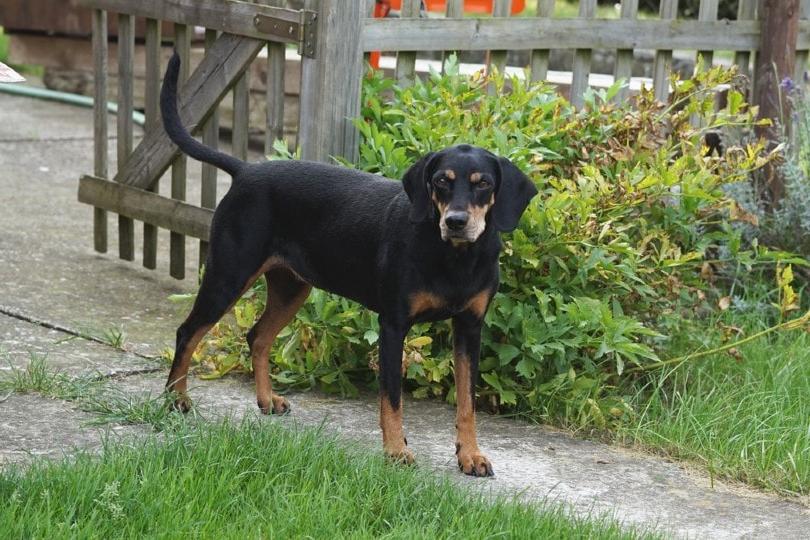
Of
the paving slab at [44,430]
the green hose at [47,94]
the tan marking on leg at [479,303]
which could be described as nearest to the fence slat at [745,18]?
the tan marking on leg at [479,303]

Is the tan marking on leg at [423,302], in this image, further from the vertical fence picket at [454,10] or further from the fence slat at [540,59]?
the fence slat at [540,59]

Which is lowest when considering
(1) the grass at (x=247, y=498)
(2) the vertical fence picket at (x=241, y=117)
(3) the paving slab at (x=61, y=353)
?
(3) the paving slab at (x=61, y=353)

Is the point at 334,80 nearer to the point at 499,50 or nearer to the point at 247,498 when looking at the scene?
the point at 499,50

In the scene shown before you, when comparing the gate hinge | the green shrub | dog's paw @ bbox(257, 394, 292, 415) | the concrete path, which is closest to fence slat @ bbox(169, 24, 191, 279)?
the concrete path

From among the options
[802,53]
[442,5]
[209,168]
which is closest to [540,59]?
[209,168]

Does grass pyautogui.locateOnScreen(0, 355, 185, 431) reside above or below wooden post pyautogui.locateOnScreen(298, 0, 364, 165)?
below

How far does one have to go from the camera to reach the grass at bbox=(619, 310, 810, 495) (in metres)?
4.20

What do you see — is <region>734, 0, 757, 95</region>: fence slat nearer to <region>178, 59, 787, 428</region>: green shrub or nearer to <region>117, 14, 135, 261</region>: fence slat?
<region>178, 59, 787, 428</region>: green shrub

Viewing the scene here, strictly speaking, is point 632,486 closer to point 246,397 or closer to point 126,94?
point 246,397

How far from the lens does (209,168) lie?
6.03 metres

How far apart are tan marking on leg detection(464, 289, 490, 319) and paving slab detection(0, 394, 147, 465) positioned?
1199mm

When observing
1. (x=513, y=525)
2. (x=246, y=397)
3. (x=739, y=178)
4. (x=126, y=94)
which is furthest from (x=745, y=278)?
(x=126, y=94)

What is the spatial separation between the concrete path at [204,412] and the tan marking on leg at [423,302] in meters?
0.54

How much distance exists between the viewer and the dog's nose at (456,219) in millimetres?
3686
